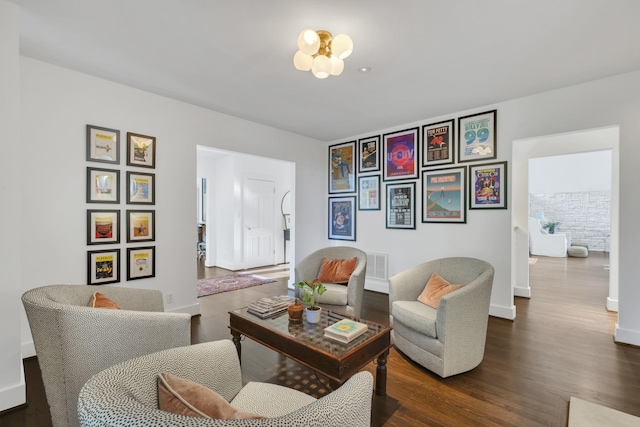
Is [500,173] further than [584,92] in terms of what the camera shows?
Yes

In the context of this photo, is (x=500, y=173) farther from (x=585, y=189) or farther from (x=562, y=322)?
(x=585, y=189)

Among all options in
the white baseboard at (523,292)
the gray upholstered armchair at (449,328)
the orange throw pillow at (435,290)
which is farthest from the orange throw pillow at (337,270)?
the white baseboard at (523,292)

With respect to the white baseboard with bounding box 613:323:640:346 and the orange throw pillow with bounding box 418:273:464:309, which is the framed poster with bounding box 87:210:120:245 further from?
the white baseboard with bounding box 613:323:640:346

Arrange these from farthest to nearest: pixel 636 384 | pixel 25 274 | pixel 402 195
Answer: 1. pixel 402 195
2. pixel 25 274
3. pixel 636 384

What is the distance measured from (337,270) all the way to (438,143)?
2243 mm

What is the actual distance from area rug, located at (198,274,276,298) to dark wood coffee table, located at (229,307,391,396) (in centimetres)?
Answer: 256

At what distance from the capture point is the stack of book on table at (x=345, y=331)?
1830mm

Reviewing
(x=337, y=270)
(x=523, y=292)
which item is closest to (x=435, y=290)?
(x=337, y=270)

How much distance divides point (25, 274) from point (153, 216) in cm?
112

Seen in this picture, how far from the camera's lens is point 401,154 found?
14.5 ft

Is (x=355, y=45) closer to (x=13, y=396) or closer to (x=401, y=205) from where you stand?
(x=401, y=205)

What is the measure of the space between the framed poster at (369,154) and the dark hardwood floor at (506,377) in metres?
2.32

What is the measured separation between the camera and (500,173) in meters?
3.52

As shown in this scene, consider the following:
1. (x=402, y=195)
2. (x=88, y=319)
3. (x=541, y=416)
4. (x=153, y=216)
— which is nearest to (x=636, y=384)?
(x=541, y=416)
